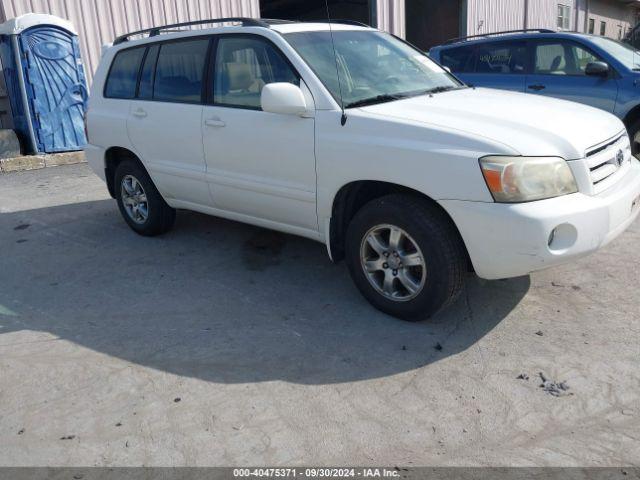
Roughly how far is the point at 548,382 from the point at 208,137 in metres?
2.87

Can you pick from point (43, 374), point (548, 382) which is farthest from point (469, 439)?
point (43, 374)

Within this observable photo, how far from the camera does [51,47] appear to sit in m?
9.19

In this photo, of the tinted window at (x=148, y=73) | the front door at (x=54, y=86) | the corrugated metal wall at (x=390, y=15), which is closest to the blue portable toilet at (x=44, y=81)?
the front door at (x=54, y=86)

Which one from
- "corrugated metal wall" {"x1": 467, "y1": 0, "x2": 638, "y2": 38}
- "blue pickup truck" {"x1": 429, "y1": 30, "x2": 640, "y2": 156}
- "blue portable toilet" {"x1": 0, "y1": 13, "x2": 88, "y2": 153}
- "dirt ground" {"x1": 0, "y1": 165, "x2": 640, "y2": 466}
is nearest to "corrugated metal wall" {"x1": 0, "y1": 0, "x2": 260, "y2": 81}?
"blue portable toilet" {"x1": 0, "y1": 13, "x2": 88, "y2": 153}

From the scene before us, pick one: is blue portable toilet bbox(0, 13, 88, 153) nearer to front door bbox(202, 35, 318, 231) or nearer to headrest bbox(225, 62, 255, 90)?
front door bbox(202, 35, 318, 231)

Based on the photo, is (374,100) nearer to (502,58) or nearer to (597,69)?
(597,69)

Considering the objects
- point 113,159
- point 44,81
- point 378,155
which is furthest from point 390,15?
point 378,155

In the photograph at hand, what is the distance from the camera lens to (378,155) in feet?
11.1

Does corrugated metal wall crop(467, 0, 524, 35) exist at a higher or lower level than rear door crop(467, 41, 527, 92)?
higher

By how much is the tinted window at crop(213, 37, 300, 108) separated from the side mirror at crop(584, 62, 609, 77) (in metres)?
4.82

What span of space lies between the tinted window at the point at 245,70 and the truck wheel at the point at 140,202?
129 centimetres

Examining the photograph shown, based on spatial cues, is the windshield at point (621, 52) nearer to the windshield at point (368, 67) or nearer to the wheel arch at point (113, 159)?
the windshield at point (368, 67)

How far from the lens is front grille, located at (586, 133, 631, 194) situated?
127 inches

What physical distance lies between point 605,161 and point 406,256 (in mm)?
1259
